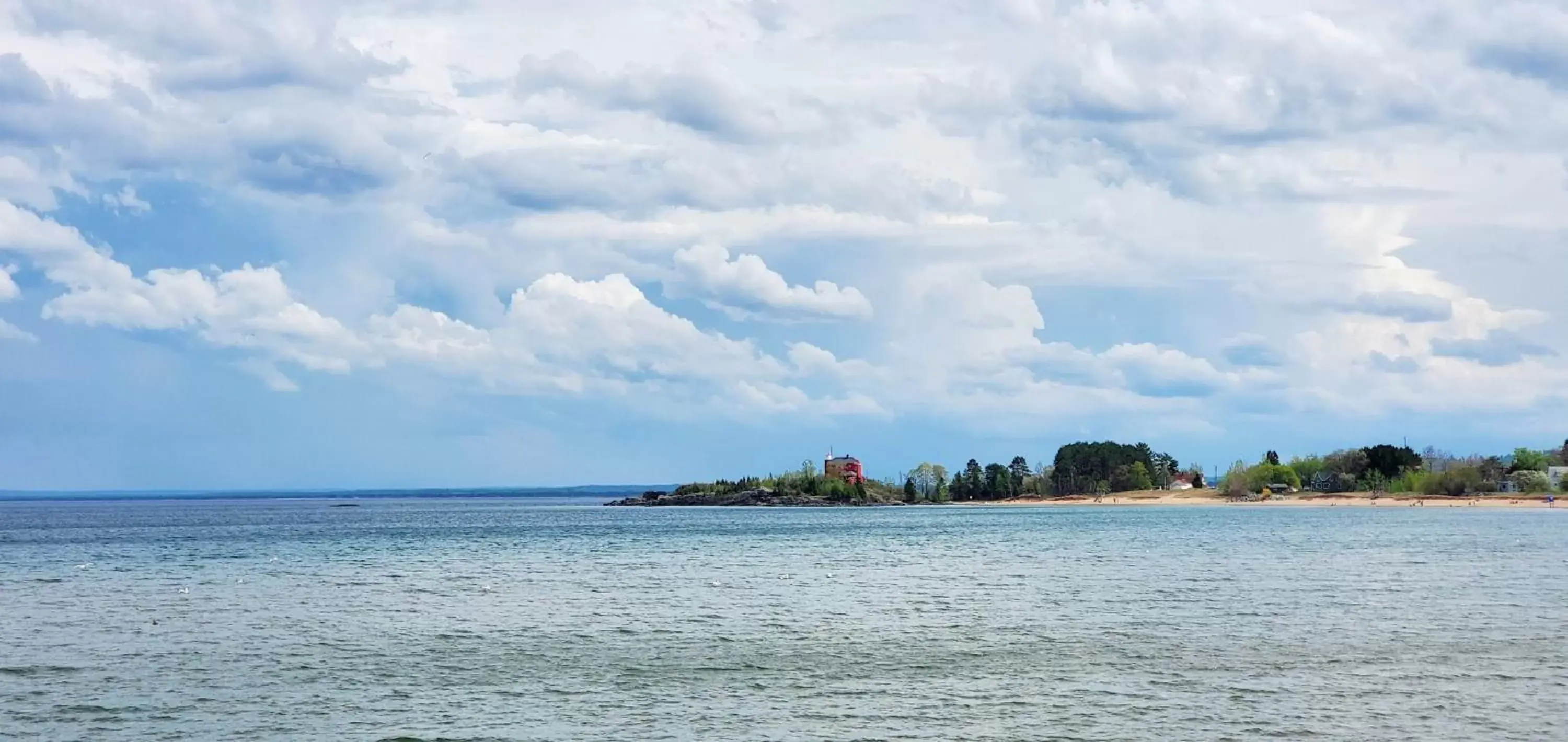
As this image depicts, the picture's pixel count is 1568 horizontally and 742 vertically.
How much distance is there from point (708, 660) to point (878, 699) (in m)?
8.05

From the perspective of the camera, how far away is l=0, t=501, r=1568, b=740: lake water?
30.6 metres

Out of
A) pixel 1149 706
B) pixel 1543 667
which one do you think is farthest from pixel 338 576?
pixel 1543 667

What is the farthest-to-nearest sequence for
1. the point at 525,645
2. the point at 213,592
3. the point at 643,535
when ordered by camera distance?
the point at 643,535 → the point at 213,592 → the point at 525,645

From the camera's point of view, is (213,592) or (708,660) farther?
(213,592)

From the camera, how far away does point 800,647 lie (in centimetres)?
4228

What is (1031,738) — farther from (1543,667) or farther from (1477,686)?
(1543,667)

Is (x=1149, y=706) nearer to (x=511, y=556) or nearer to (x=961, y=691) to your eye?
(x=961, y=691)

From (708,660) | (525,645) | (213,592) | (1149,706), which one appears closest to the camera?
(1149,706)

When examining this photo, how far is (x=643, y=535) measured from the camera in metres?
134

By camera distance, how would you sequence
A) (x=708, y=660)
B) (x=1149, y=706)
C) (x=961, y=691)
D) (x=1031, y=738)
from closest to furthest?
(x=1031, y=738)
(x=1149, y=706)
(x=961, y=691)
(x=708, y=660)

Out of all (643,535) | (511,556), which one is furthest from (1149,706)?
(643,535)

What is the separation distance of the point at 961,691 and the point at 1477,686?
12.8m

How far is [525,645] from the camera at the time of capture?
42.9 metres

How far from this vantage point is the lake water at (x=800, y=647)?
30594 millimetres
